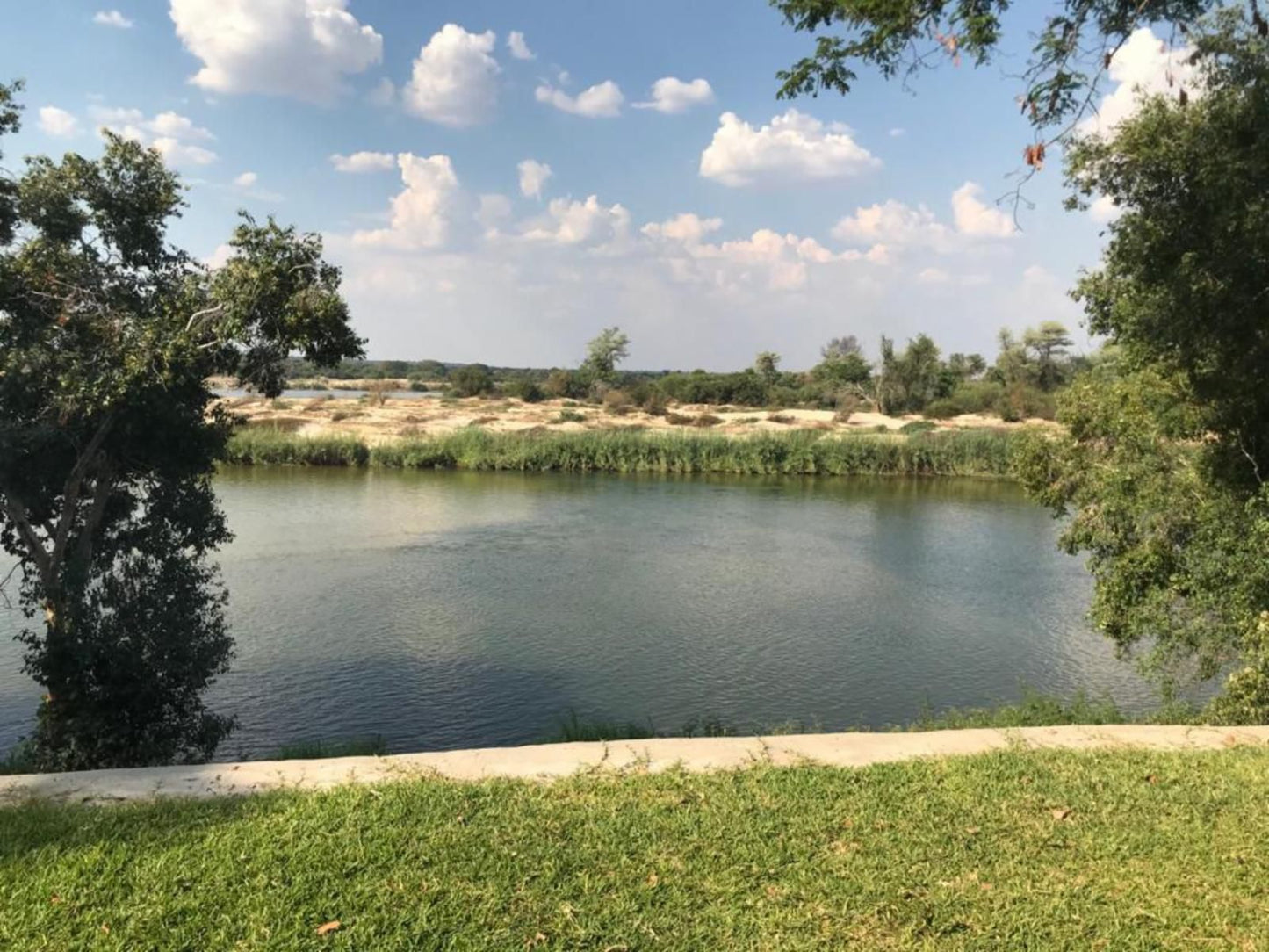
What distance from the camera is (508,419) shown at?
54.1m

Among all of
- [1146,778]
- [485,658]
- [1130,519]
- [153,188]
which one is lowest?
[485,658]

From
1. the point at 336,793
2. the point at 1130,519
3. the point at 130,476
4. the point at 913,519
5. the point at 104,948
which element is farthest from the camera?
the point at 913,519

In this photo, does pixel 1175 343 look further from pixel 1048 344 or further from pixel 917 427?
pixel 1048 344

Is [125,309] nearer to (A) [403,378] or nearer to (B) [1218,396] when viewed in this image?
(B) [1218,396]

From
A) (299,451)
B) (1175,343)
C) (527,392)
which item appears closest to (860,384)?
(527,392)

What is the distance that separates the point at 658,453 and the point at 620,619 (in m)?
24.2

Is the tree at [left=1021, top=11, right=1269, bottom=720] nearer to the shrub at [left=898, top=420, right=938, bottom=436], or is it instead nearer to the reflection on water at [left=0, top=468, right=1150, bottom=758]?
the reflection on water at [left=0, top=468, right=1150, bottom=758]

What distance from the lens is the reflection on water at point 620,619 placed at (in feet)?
39.8

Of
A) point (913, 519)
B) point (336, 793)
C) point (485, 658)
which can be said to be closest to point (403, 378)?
point (913, 519)

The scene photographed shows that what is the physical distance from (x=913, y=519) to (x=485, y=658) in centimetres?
1905

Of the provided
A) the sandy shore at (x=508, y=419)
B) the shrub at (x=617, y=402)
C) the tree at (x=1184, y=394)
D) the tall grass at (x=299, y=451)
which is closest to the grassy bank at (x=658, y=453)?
the tall grass at (x=299, y=451)

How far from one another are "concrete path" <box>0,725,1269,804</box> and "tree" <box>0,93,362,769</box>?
3.65m

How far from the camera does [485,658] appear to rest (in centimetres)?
1411

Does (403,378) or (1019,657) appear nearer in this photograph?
(1019,657)
